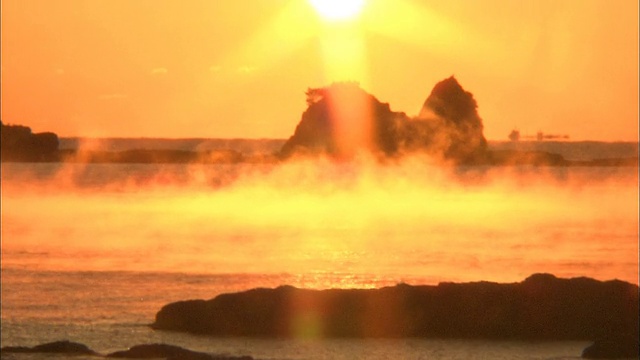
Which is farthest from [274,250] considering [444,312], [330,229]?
[444,312]

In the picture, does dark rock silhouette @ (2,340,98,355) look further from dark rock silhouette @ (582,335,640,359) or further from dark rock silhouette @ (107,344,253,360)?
dark rock silhouette @ (582,335,640,359)

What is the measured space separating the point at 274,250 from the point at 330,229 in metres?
18.1

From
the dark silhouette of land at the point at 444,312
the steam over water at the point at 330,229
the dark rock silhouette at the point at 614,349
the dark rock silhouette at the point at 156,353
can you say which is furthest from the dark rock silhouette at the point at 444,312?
the steam over water at the point at 330,229

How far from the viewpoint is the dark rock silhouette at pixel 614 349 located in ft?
104

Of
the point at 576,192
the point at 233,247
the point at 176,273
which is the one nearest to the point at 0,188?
the point at 576,192

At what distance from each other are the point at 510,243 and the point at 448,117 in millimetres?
127906

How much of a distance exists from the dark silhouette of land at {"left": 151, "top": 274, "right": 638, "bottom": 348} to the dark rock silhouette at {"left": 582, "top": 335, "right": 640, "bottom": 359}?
2.91 m

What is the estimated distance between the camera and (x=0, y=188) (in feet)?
452

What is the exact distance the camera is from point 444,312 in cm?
3584

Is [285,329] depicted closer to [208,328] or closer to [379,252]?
[208,328]

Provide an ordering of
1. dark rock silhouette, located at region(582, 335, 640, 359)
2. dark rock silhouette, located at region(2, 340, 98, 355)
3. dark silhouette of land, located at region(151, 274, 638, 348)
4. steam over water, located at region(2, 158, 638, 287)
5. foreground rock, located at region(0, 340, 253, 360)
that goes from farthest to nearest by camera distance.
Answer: steam over water, located at region(2, 158, 638, 287) < dark silhouette of land, located at region(151, 274, 638, 348) < dark rock silhouette, located at region(582, 335, 640, 359) < dark rock silhouette, located at region(2, 340, 98, 355) < foreground rock, located at region(0, 340, 253, 360)

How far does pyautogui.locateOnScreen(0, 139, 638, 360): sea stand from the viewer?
35156 mm

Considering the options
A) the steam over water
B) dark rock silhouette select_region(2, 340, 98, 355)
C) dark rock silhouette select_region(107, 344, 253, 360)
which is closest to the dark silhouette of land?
dark rock silhouette select_region(107, 344, 253, 360)

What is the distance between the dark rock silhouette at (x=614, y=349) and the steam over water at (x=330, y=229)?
16.7m
